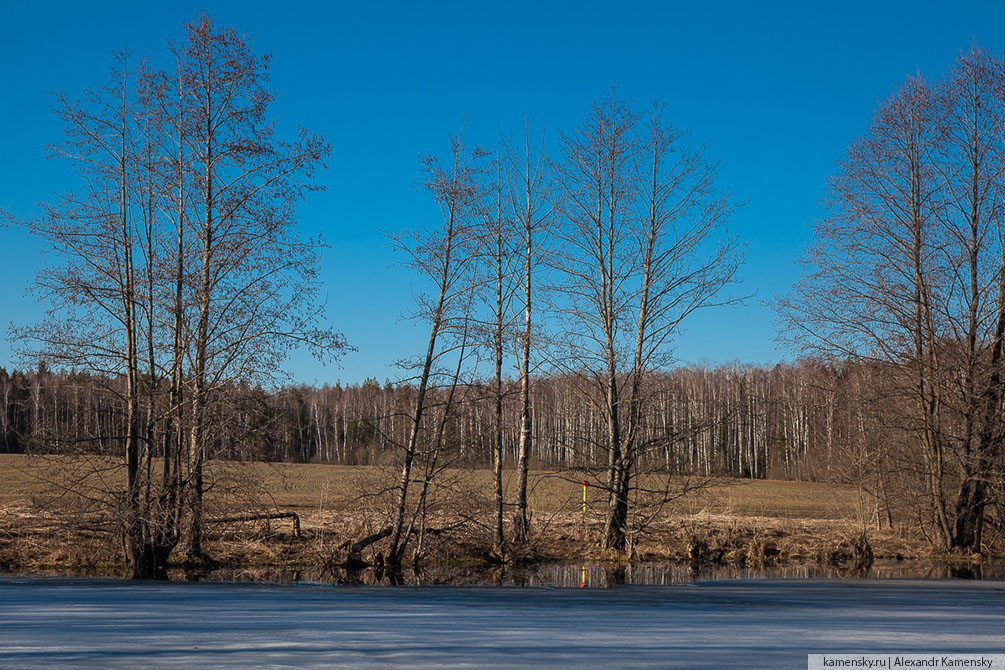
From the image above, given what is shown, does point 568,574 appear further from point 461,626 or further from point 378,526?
point 461,626

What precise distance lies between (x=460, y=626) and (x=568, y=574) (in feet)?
32.9

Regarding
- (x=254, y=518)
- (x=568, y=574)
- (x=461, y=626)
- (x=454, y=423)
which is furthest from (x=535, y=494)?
(x=461, y=626)

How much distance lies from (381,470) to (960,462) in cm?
1420

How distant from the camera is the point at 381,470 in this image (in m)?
19.2

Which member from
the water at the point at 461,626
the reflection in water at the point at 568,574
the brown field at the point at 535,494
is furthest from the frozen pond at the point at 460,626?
the brown field at the point at 535,494

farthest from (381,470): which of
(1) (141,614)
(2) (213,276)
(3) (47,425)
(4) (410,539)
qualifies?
(1) (141,614)

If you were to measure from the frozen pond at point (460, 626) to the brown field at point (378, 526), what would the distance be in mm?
4673

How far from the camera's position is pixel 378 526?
19.0 metres

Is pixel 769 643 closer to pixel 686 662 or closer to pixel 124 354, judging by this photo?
pixel 686 662

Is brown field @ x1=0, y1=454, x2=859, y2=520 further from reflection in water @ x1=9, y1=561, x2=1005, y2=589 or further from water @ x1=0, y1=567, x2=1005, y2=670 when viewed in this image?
water @ x1=0, y1=567, x2=1005, y2=670

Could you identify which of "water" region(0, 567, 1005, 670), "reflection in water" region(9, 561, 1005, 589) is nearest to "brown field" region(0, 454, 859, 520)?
"reflection in water" region(9, 561, 1005, 589)

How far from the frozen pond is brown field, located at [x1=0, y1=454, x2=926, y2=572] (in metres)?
4.67

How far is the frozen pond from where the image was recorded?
6.47 metres

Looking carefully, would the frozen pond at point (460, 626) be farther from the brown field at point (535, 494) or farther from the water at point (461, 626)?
the brown field at point (535, 494)
